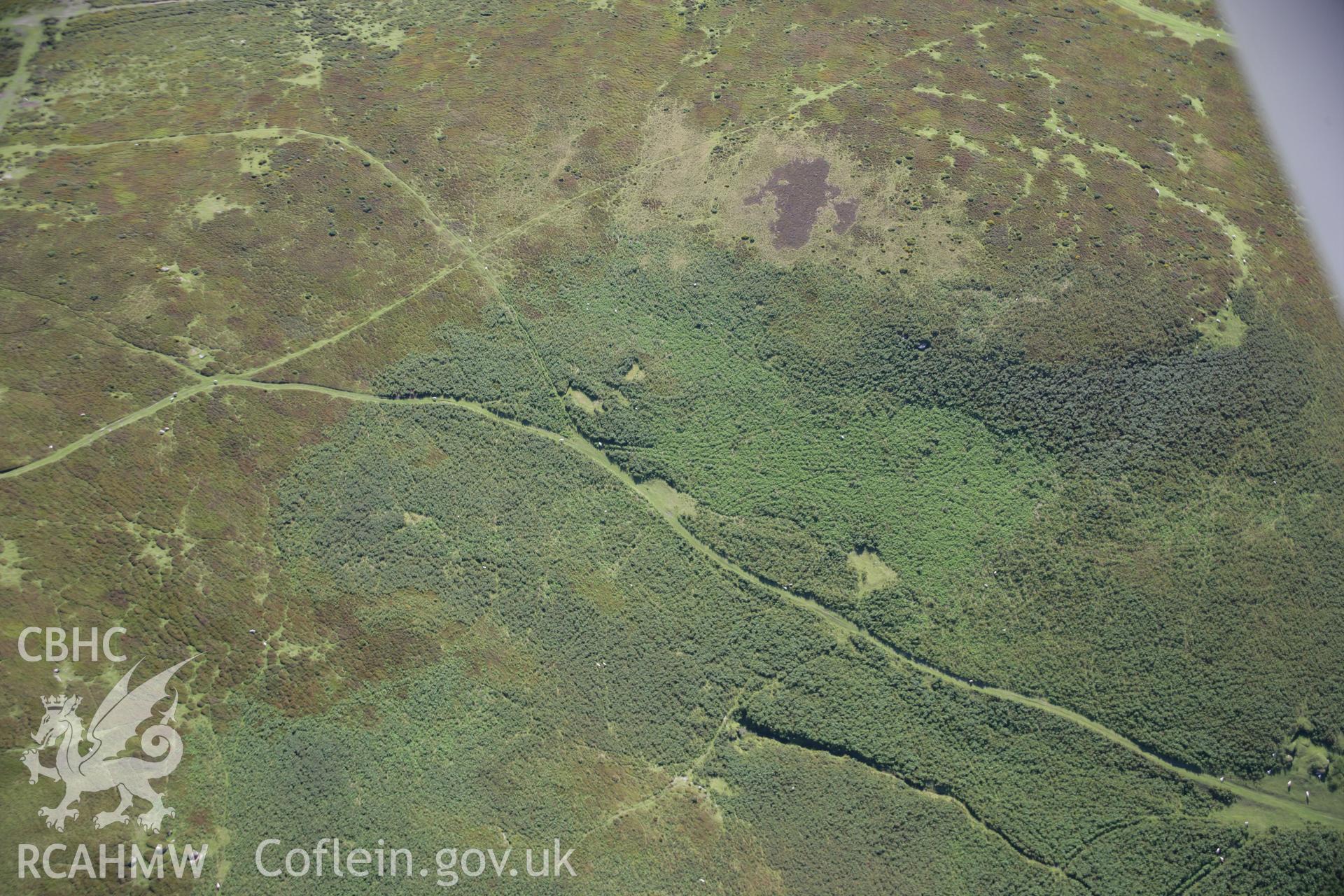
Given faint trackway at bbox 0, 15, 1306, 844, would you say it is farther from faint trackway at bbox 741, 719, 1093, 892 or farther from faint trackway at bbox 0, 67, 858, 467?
faint trackway at bbox 741, 719, 1093, 892

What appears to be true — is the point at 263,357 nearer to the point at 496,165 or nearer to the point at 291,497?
the point at 291,497

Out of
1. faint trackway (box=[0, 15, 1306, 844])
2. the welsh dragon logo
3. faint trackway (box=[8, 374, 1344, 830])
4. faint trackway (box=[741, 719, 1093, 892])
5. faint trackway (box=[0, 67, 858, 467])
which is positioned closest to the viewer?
the welsh dragon logo
